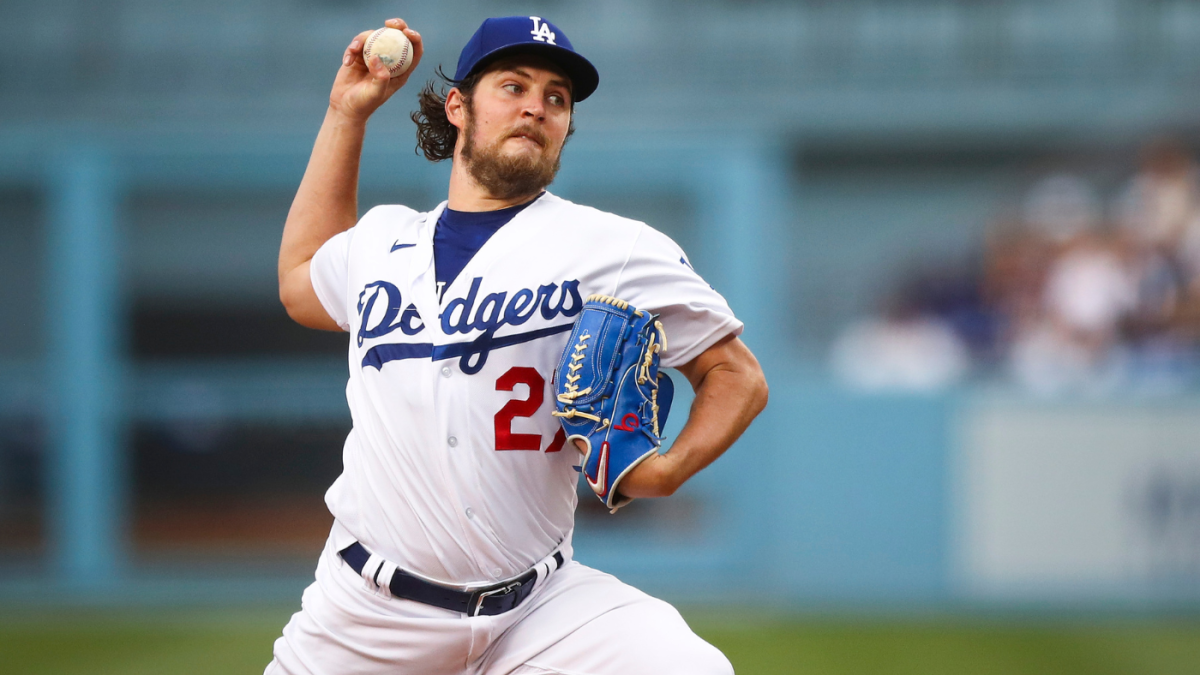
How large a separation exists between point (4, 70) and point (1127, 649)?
8.67 meters

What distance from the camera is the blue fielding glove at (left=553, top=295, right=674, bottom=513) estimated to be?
2.29 metres

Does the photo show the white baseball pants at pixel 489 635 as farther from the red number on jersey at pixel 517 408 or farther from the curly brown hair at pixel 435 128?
the curly brown hair at pixel 435 128

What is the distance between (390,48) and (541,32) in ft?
1.31

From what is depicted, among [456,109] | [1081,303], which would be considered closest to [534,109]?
[456,109]

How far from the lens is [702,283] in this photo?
2480 mm

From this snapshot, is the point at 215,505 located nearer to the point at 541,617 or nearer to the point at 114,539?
the point at 114,539

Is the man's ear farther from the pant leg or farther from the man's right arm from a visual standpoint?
the pant leg

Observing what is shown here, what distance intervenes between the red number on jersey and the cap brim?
0.65 metres

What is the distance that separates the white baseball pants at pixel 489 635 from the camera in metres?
2.41

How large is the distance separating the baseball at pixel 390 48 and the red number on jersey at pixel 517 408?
0.81 metres

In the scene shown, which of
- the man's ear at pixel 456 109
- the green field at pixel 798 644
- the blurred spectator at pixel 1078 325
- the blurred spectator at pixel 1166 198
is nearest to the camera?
the man's ear at pixel 456 109

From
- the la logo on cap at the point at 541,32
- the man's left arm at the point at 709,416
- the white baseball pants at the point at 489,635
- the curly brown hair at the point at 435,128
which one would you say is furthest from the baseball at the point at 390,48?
the white baseball pants at the point at 489,635

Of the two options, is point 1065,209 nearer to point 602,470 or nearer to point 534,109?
point 534,109

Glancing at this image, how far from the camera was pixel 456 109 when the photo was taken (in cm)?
270
